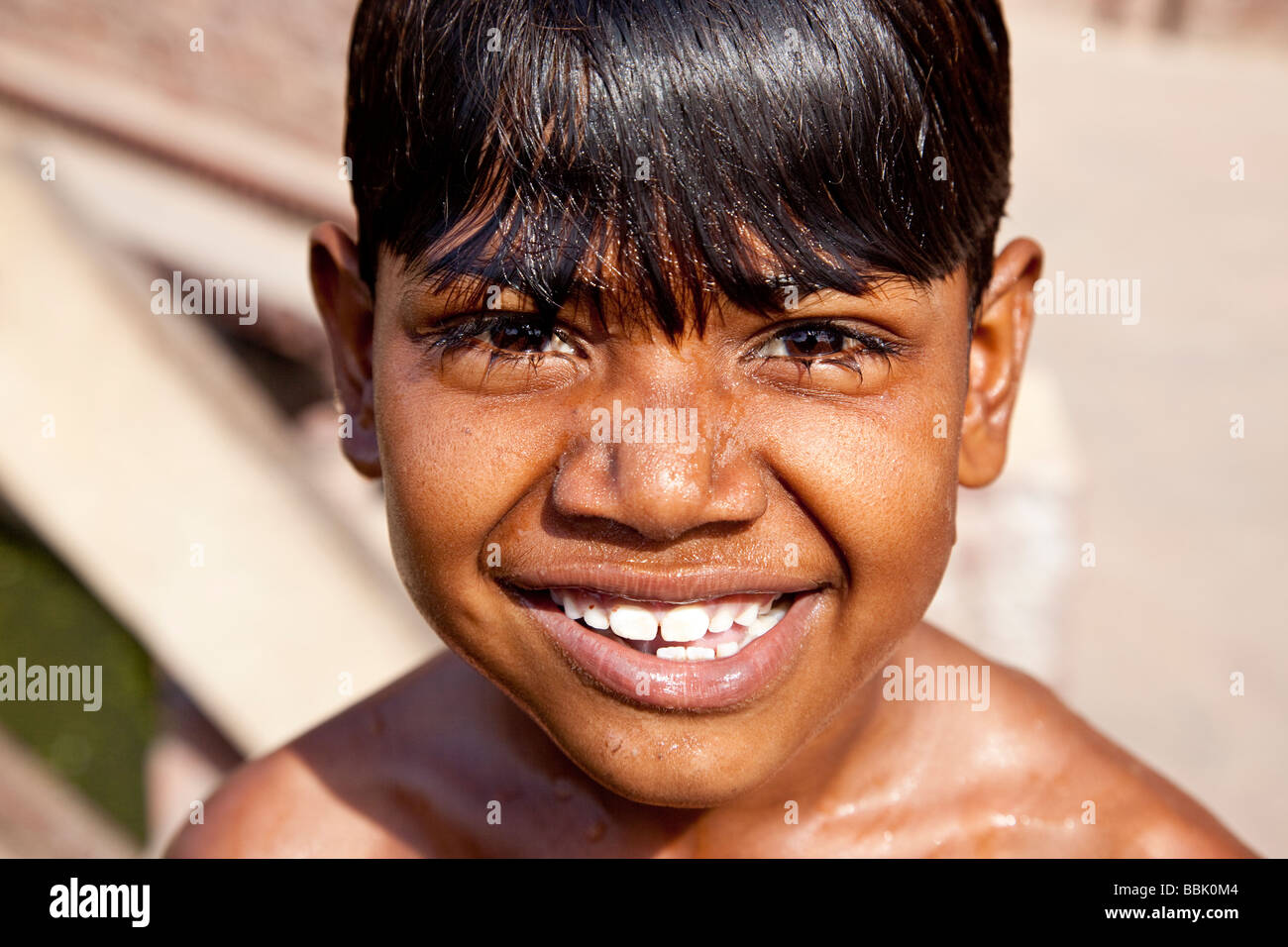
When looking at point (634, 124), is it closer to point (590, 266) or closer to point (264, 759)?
point (590, 266)

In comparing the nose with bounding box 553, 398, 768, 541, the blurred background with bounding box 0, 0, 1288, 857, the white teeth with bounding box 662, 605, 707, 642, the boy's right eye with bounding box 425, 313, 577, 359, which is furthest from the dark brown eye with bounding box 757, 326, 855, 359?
the blurred background with bounding box 0, 0, 1288, 857

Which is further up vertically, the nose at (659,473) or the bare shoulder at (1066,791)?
the nose at (659,473)

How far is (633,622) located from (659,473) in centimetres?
26

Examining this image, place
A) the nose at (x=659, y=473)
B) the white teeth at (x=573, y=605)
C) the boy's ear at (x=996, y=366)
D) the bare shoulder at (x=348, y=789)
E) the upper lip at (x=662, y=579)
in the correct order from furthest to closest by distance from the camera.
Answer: the bare shoulder at (x=348, y=789), the boy's ear at (x=996, y=366), the white teeth at (x=573, y=605), the upper lip at (x=662, y=579), the nose at (x=659, y=473)

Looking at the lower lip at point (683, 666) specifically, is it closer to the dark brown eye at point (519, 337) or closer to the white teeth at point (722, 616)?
the white teeth at point (722, 616)

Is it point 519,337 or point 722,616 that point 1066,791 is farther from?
point 519,337

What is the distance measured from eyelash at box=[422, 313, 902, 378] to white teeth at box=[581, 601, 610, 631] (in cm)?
31

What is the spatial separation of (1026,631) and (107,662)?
3.76m

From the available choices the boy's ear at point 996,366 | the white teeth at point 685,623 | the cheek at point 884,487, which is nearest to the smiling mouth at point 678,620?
the white teeth at point 685,623

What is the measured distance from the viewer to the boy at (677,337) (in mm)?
1383

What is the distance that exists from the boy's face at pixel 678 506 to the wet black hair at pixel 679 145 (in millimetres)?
52

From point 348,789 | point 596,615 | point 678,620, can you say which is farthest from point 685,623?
point 348,789

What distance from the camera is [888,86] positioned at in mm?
1469
